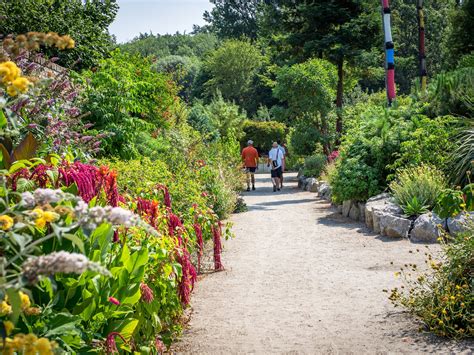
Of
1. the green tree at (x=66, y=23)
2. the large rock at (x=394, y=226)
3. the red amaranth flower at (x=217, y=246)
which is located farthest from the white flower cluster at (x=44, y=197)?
the green tree at (x=66, y=23)

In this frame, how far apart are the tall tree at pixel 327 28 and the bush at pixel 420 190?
40.8ft

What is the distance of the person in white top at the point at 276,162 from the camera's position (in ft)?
65.4

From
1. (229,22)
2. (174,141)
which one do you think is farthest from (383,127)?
(229,22)

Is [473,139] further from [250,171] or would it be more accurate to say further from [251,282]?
[250,171]

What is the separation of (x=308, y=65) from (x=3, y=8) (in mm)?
12088

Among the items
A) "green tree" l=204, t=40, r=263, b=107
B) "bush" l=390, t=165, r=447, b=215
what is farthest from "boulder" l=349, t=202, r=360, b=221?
"green tree" l=204, t=40, r=263, b=107

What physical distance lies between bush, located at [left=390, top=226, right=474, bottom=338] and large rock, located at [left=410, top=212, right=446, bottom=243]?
3870mm

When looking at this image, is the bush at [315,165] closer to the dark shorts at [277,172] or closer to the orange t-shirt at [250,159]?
the dark shorts at [277,172]

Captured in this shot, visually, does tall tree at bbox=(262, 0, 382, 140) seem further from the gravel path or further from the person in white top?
the gravel path

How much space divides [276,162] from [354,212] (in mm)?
7545

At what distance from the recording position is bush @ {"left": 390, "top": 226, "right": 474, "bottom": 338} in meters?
4.87

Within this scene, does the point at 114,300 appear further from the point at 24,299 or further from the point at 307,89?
the point at 307,89

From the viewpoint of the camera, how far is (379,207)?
10977mm

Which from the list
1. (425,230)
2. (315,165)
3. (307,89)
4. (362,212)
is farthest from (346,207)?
(307,89)
